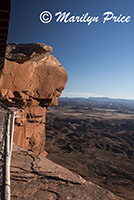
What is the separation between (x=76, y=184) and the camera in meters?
3.28

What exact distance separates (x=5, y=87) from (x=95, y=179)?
30.9ft

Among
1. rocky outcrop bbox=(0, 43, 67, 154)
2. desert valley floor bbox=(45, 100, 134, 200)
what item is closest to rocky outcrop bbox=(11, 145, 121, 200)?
rocky outcrop bbox=(0, 43, 67, 154)

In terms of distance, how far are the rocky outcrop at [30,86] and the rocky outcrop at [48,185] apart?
17.3 feet

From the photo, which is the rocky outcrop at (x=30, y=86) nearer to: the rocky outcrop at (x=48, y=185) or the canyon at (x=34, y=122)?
the canyon at (x=34, y=122)

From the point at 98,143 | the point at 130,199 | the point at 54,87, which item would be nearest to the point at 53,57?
the point at 54,87

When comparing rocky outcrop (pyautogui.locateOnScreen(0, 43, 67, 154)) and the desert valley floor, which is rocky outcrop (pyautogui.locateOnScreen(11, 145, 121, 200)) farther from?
the desert valley floor

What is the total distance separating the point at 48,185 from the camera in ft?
10.4

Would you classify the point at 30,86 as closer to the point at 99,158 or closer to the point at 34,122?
the point at 34,122

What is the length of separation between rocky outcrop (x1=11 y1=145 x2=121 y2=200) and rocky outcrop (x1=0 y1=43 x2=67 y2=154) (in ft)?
17.3

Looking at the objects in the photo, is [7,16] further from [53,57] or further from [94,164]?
[94,164]

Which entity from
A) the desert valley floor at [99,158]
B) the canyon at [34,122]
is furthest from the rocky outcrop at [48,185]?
the desert valley floor at [99,158]

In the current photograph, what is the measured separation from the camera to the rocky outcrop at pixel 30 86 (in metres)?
7.80

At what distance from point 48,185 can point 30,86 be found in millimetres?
7363

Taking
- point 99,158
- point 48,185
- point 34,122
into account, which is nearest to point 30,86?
point 34,122
